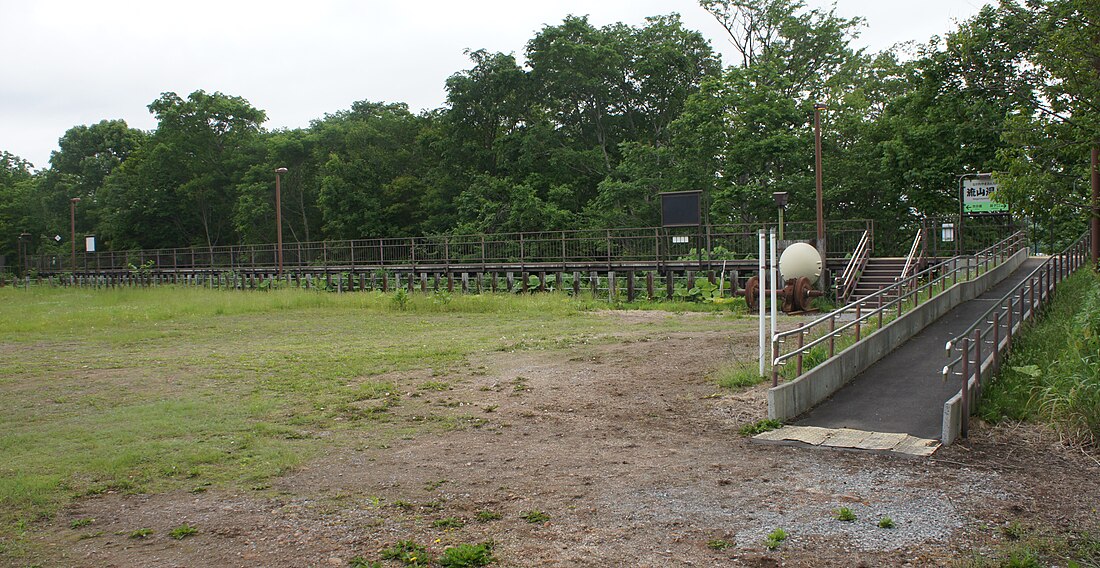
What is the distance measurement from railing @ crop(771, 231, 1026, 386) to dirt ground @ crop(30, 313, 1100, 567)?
149 cm

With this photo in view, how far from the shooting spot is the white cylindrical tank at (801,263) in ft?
78.8

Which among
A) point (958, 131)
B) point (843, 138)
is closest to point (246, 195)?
point (843, 138)

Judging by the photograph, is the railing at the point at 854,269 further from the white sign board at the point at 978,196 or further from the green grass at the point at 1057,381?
the green grass at the point at 1057,381

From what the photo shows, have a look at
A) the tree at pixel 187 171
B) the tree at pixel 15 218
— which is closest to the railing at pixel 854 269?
the tree at pixel 187 171

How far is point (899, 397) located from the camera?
10.7 m

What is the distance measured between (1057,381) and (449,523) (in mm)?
7129

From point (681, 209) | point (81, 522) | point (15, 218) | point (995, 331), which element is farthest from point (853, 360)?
point (15, 218)

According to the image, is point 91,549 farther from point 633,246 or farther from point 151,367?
point 633,246

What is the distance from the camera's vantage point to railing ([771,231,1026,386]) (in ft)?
36.3

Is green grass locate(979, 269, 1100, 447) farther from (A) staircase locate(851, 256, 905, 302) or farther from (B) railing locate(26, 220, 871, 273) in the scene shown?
(B) railing locate(26, 220, 871, 273)

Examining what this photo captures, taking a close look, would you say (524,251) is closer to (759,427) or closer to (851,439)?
(759,427)

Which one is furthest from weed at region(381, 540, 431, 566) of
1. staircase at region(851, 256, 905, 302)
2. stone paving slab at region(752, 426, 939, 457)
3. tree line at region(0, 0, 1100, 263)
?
staircase at region(851, 256, 905, 302)

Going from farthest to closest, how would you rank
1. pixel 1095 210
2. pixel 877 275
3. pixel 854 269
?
1. pixel 877 275
2. pixel 854 269
3. pixel 1095 210

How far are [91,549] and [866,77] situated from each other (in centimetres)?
4735
